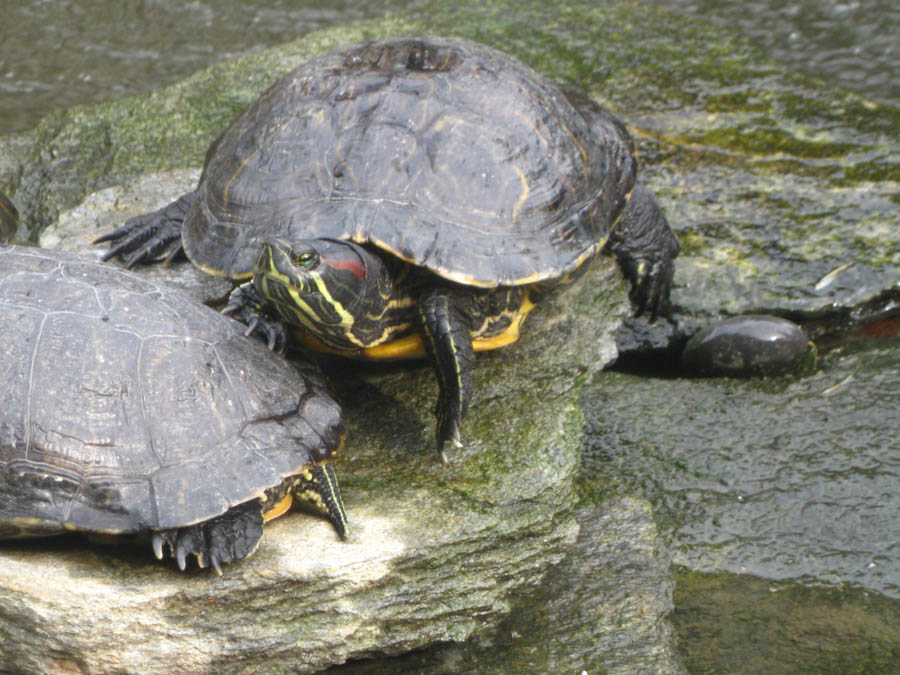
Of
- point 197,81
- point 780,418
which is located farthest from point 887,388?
point 197,81

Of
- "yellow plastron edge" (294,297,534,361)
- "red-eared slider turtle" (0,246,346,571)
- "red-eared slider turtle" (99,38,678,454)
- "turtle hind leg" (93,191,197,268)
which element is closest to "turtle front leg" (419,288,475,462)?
"red-eared slider turtle" (99,38,678,454)

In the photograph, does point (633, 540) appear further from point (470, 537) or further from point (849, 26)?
point (849, 26)

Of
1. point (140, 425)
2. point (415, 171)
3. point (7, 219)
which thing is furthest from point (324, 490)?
point (7, 219)

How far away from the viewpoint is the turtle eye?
388 cm

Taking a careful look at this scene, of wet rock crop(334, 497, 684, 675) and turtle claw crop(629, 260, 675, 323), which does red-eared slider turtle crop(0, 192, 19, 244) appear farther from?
turtle claw crop(629, 260, 675, 323)

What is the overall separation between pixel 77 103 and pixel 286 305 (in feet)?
18.4

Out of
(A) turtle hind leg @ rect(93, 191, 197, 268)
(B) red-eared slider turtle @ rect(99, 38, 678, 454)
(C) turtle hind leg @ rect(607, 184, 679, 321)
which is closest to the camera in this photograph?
(B) red-eared slider turtle @ rect(99, 38, 678, 454)

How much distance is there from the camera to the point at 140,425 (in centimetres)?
358

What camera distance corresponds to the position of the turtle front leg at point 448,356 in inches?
171

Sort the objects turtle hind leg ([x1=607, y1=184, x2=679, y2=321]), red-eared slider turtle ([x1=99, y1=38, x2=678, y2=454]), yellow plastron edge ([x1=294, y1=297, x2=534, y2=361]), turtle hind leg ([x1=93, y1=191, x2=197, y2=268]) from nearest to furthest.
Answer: red-eared slider turtle ([x1=99, y1=38, x2=678, y2=454]) < yellow plastron edge ([x1=294, y1=297, x2=534, y2=361]) < turtle hind leg ([x1=93, y1=191, x2=197, y2=268]) < turtle hind leg ([x1=607, y1=184, x2=679, y2=321])

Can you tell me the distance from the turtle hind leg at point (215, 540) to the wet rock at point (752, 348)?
2.90 meters

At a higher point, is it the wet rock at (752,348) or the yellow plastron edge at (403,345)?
the yellow plastron edge at (403,345)

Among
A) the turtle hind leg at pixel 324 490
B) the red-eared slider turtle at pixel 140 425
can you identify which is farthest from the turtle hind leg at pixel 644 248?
the turtle hind leg at pixel 324 490

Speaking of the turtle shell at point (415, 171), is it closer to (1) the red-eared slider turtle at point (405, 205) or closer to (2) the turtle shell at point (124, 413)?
(1) the red-eared slider turtle at point (405, 205)
